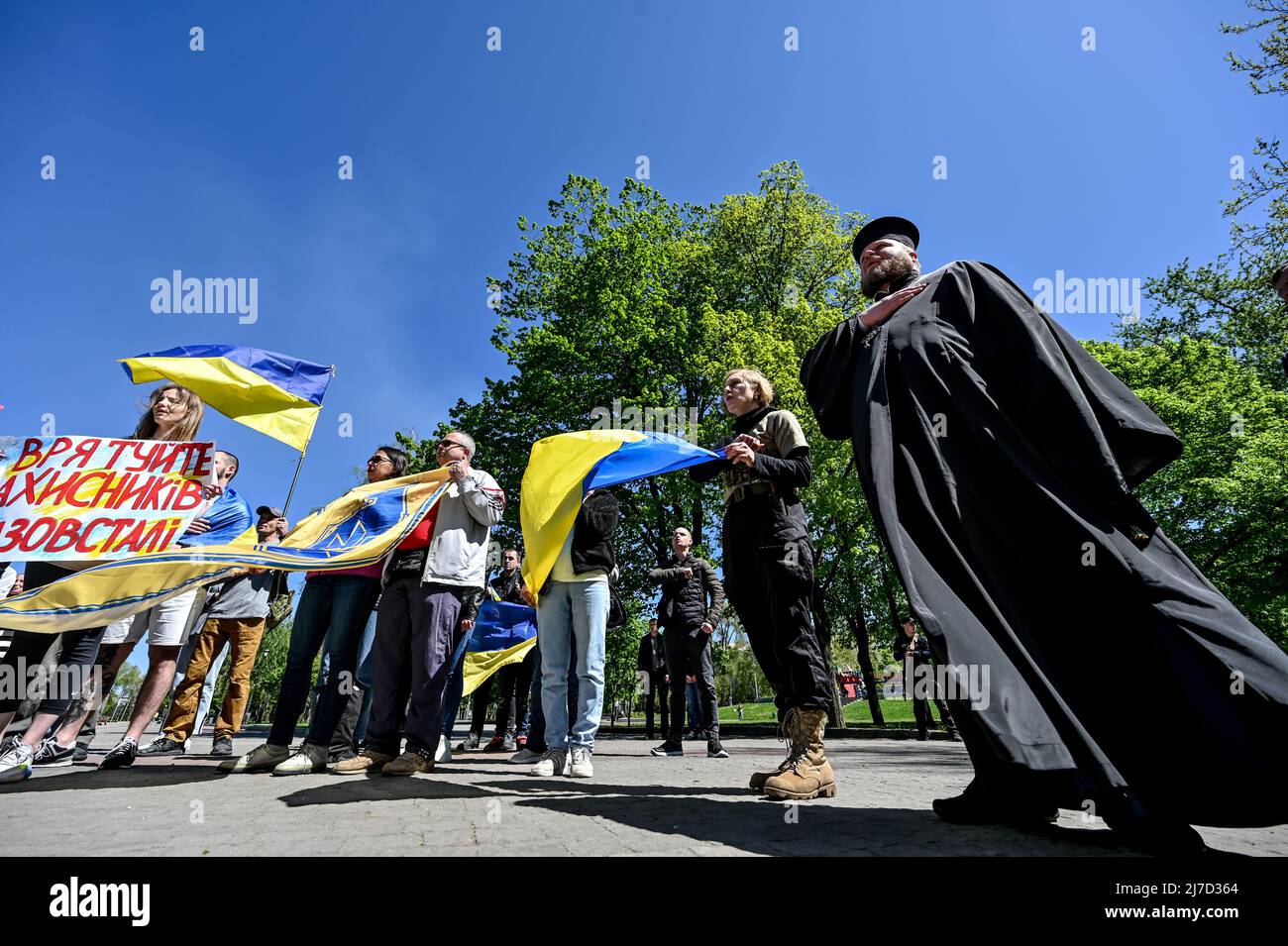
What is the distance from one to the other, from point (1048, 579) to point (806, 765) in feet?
5.53

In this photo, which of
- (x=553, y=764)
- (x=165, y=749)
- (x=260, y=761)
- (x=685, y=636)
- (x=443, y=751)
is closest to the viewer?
(x=260, y=761)

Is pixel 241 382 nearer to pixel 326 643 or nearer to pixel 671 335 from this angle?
pixel 326 643

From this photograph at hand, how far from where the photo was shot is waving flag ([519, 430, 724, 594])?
4.83 meters

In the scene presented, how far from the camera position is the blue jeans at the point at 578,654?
5.32 metres

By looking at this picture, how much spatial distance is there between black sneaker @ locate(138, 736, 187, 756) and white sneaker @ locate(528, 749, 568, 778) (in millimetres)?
4059

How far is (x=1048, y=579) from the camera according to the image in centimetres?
253

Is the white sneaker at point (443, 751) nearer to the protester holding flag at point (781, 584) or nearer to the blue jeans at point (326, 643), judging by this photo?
the blue jeans at point (326, 643)

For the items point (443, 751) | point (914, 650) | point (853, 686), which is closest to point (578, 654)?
point (443, 751)

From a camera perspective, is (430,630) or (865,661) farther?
(865,661)

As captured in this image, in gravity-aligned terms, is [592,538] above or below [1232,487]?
below

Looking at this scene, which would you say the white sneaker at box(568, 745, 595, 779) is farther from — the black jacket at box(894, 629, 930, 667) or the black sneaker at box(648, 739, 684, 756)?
the black jacket at box(894, 629, 930, 667)

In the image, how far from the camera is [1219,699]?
7.11 ft
